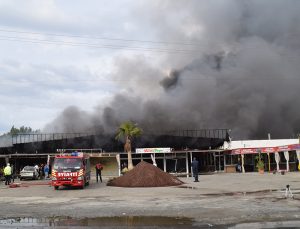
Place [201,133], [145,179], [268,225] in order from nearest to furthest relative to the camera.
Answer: [268,225] < [145,179] < [201,133]

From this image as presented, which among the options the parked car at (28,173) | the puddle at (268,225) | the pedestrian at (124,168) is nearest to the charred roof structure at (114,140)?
the pedestrian at (124,168)

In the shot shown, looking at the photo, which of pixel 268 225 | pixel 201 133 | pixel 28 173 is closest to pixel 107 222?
pixel 268 225

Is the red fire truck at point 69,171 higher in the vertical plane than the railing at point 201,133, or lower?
lower

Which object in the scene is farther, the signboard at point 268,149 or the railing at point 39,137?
the railing at point 39,137

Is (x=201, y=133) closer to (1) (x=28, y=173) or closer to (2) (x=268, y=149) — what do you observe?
(2) (x=268, y=149)

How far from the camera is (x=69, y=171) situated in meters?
23.9

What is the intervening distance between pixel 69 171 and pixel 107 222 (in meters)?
13.3

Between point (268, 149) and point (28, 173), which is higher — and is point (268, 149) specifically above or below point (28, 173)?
above

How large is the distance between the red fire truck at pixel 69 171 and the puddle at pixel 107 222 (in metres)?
11.8

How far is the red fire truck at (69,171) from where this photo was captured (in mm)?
23625

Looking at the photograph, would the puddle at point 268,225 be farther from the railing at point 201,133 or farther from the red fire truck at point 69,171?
the railing at point 201,133

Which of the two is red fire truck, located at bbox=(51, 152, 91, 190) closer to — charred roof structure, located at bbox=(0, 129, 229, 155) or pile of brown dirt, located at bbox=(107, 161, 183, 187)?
pile of brown dirt, located at bbox=(107, 161, 183, 187)

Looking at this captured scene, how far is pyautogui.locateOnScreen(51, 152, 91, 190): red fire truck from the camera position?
2362cm

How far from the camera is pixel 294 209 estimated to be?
12.6 metres
